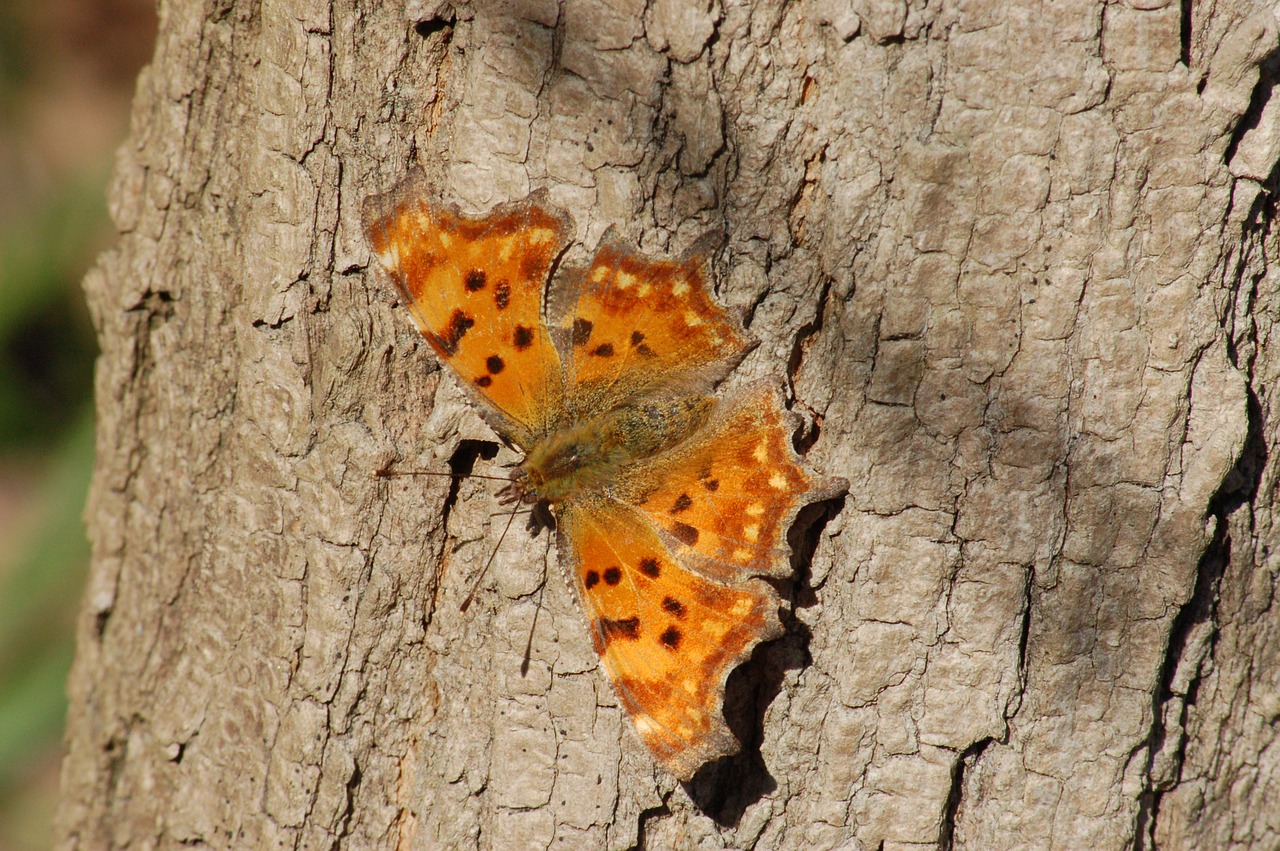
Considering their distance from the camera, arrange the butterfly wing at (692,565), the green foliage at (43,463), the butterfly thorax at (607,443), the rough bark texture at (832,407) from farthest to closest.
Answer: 1. the green foliage at (43,463)
2. the butterfly thorax at (607,443)
3. the butterfly wing at (692,565)
4. the rough bark texture at (832,407)

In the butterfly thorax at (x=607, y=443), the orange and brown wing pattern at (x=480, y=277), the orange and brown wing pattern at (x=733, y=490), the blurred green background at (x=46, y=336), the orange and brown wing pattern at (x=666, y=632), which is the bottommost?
the orange and brown wing pattern at (x=666, y=632)

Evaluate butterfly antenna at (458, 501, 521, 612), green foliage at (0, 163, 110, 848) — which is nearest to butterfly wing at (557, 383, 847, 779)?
butterfly antenna at (458, 501, 521, 612)

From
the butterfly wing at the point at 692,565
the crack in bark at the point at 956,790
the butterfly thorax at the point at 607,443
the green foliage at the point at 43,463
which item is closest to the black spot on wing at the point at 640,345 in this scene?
the butterfly thorax at the point at 607,443

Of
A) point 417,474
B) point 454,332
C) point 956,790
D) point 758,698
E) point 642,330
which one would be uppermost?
point 642,330

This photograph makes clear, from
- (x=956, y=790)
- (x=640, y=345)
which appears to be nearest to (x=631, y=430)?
(x=640, y=345)

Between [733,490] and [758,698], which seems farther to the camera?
[733,490]

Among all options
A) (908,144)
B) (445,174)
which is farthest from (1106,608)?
(445,174)

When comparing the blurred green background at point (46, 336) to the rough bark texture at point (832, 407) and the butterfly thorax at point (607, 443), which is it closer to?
the rough bark texture at point (832, 407)

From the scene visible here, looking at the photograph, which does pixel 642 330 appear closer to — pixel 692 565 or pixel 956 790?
pixel 692 565
